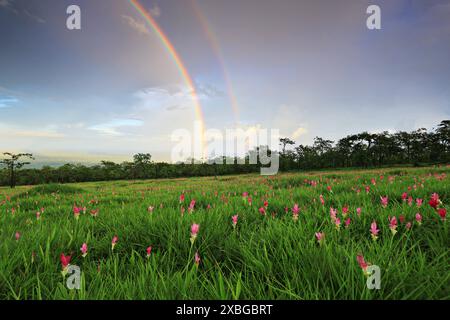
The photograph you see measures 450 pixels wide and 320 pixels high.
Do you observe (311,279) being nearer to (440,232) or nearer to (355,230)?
(355,230)

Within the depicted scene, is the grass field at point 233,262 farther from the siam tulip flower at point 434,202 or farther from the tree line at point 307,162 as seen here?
the tree line at point 307,162

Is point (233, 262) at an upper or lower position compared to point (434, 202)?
Result: lower

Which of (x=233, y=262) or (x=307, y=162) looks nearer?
(x=233, y=262)

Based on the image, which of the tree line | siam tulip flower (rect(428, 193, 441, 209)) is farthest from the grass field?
the tree line

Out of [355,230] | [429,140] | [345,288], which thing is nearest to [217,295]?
[345,288]

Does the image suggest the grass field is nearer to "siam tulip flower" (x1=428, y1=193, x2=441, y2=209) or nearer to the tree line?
"siam tulip flower" (x1=428, y1=193, x2=441, y2=209)

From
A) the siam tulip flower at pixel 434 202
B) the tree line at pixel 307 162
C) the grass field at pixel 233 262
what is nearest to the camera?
the grass field at pixel 233 262

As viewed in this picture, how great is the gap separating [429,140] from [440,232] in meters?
104

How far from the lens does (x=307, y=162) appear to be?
298 feet

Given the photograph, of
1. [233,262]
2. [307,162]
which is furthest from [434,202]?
[307,162]

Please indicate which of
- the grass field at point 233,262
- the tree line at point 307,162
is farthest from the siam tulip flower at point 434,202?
the tree line at point 307,162

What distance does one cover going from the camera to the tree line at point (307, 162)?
74938mm

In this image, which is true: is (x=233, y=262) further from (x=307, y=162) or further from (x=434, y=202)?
(x=307, y=162)
